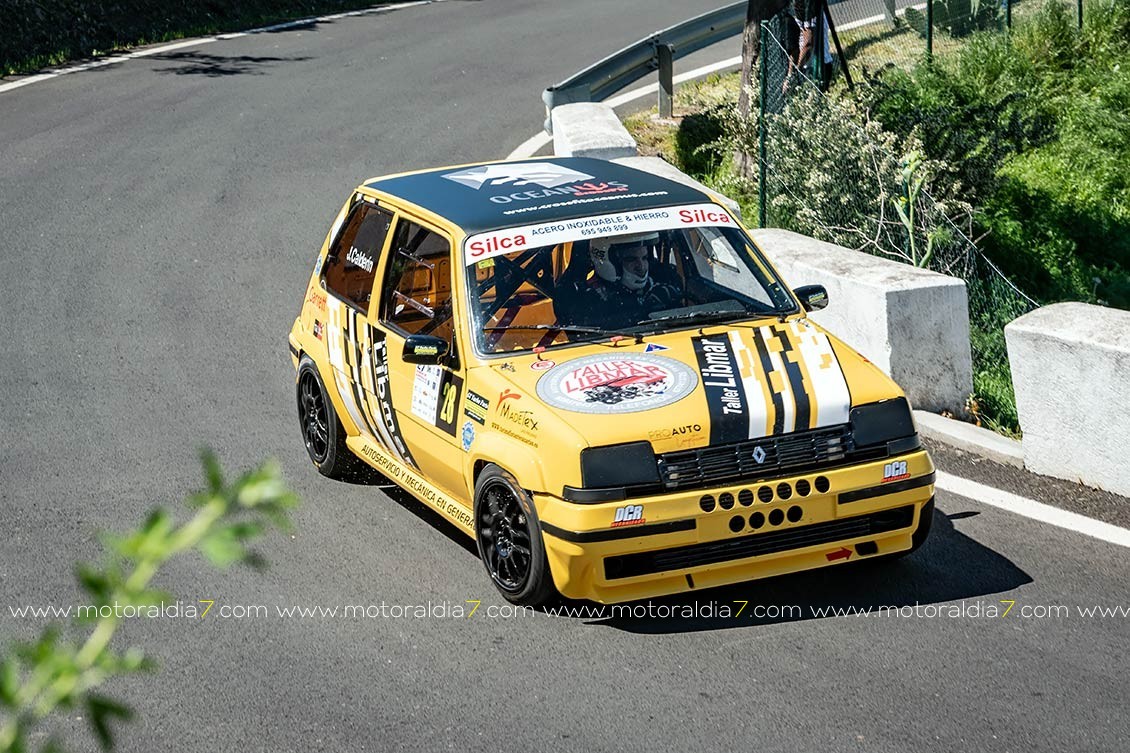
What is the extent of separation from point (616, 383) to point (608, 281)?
0.85m

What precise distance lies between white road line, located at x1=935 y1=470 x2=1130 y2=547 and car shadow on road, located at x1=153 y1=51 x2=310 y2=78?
→ 14.1 meters

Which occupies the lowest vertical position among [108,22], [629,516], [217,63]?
[629,516]

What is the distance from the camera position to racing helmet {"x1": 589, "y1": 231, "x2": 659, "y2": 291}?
7195 mm

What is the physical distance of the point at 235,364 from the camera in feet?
34.4

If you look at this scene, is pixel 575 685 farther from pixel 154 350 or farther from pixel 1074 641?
pixel 154 350

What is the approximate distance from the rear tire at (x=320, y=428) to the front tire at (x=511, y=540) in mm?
1784

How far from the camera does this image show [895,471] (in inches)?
251

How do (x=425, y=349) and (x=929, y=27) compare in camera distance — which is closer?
(x=425, y=349)

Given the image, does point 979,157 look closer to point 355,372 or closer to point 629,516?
point 355,372

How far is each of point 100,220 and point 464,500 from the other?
831 centimetres

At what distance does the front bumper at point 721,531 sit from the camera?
237 inches

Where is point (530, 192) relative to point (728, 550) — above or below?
above

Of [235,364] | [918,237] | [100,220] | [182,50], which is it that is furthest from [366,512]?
[182,50]

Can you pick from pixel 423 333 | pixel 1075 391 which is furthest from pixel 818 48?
pixel 423 333
